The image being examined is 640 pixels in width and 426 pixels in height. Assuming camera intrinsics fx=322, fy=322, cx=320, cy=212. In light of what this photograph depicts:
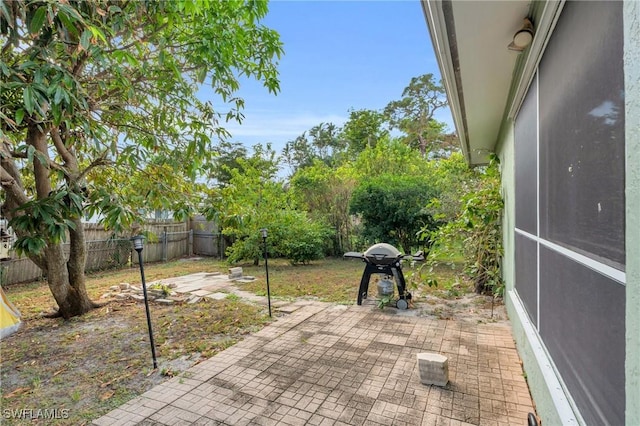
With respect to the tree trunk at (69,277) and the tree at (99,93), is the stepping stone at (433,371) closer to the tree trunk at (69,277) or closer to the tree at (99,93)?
the tree at (99,93)

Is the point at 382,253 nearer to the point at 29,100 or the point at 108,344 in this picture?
the point at 108,344

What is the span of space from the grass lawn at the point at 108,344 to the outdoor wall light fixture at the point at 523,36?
13.3 feet

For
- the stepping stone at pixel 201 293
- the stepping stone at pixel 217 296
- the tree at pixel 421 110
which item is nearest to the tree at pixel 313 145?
the tree at pixel 421 110

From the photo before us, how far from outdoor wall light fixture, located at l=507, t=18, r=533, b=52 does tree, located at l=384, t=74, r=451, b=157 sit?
1979 centimetres

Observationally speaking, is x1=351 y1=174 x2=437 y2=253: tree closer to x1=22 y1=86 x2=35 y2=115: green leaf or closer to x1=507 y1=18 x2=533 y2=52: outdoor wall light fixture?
x1=507 y1=18 x2=533 y2=52: outdoor wall light fixture

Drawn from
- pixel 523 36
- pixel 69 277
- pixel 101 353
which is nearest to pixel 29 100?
pixel 101 353

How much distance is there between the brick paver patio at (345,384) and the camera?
242 cm

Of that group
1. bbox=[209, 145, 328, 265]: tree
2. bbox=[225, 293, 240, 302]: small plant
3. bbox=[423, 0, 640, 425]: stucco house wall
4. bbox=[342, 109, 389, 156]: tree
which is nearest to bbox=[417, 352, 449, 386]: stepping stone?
bbox=[423, 0, 640, 425]: stucco house wall

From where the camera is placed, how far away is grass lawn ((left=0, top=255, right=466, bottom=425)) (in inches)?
113

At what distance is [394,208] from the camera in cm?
929

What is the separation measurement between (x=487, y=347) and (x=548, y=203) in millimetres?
2191

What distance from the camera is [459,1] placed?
1838 mm

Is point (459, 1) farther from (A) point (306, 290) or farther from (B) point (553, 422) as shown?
(A) point (306, 290)

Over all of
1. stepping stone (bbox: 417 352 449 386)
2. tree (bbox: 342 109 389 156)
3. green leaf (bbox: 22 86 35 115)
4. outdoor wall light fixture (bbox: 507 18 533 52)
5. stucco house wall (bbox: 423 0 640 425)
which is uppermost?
tree (bbox: 342 109 389 156)
